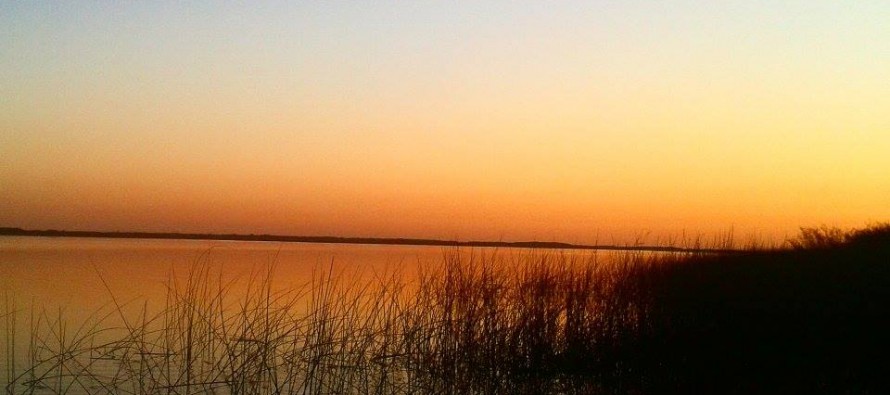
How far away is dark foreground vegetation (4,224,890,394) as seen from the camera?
683 centimetres

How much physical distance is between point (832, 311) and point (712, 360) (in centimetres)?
318

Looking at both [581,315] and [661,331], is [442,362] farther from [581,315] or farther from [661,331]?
[661,331]

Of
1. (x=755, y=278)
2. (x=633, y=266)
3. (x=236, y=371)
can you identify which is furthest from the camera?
(x=755, y=278)

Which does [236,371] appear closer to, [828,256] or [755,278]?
[755,278]

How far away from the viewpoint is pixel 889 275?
1214 cm

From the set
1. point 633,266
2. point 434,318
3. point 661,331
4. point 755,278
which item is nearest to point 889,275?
point 755,278

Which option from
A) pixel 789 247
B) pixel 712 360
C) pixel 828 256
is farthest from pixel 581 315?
pixel 789 247

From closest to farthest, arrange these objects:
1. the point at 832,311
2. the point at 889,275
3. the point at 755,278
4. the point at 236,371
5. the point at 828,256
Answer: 1. the point at 236,371
2. the point at 832,311
3. the point at 889,275
4. the point at 755,278
5. the point at 828,256

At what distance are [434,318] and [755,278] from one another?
25.4ft

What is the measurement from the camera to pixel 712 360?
734cm

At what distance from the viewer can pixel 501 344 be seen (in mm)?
7902

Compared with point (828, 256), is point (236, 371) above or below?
below

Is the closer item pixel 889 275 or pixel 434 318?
pixel 434 318

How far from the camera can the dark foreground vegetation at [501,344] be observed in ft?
22.4
